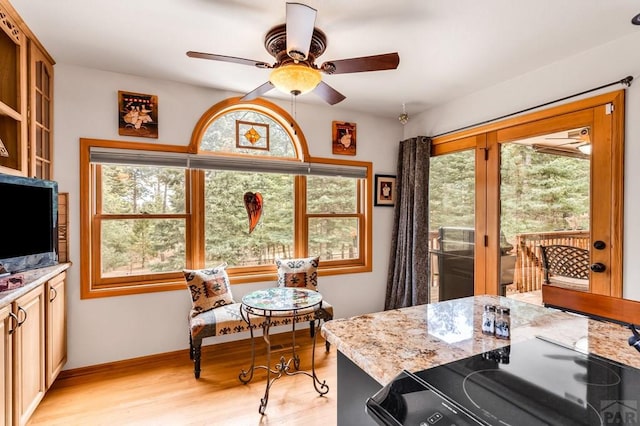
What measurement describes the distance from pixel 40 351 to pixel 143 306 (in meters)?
0.84

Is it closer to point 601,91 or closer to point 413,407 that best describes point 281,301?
point 413,407

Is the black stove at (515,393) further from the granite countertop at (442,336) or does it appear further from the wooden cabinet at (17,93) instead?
the wooden cabinet at (17,93)

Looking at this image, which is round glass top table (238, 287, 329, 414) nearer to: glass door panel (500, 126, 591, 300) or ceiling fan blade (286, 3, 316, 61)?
ceiling fan blade (286, 3, 316, 61)

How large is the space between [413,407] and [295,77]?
1.78 meters

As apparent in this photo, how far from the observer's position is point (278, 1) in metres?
1.86

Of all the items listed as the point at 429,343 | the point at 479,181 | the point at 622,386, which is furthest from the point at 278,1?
the point at 479,181

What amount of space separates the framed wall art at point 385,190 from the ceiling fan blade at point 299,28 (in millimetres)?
2458

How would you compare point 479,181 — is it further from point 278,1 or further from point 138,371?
point 138,371

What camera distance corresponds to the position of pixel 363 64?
6.46 feet

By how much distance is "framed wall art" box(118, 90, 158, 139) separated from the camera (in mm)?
2881

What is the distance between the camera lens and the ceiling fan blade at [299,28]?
1.51 metres

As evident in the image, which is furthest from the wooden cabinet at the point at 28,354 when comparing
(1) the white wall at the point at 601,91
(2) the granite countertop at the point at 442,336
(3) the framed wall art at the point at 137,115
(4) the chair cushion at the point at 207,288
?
(1) the white wall at the point at 601,91

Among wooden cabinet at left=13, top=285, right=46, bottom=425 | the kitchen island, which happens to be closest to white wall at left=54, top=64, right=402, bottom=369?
wooden cabinet at left=13, top=285, right=46, bottom=425

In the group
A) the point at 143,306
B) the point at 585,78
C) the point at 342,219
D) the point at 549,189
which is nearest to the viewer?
the point at 585,78
